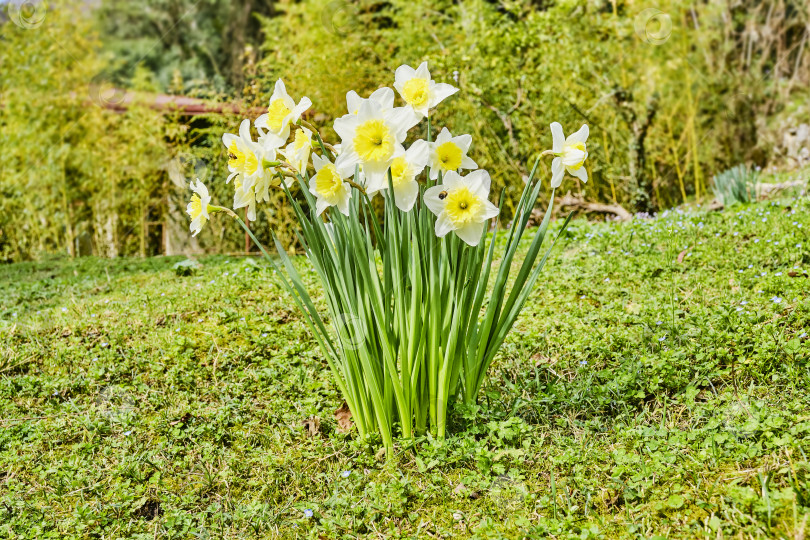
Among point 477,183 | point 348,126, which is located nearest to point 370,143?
point 348,126

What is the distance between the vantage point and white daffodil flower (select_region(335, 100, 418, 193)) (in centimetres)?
157

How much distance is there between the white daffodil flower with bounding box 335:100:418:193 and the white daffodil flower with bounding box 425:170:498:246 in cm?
13

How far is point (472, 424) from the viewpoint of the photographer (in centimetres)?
192

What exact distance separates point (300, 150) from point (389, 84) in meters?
4.67

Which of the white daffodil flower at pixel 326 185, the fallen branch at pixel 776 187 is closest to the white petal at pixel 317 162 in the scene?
the white daffodil flower at pixel 326 185

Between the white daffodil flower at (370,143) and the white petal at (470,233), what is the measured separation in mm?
227

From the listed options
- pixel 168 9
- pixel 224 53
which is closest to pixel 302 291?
pixel 224 53

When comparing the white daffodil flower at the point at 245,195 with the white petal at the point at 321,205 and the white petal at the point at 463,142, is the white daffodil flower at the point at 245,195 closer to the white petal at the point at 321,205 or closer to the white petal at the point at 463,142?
the white petal at the point at 321,205

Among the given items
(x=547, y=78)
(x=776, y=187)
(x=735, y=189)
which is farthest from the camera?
(x=547, y=78)

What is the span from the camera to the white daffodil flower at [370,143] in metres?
1.57

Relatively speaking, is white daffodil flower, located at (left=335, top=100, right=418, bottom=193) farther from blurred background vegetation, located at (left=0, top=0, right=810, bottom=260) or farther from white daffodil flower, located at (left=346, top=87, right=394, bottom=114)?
blurred background vegetation, located at (left=0, top=0, right=810, bottom=260)

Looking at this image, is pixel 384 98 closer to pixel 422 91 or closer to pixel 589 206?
pixel 422 91

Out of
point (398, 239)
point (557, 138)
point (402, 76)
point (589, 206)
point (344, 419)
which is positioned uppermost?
point (402, 76)

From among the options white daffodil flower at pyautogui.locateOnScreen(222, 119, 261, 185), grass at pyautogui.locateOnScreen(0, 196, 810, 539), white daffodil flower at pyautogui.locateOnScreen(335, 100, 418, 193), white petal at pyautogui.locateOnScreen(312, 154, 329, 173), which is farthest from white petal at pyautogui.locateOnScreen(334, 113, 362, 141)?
grass at pyautogui.locateOnScreen(0, 196, 810, 539)
